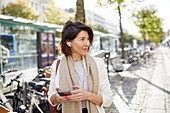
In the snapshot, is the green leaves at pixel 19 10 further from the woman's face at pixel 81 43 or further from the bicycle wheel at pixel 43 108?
the woman's face at pixel 81 43

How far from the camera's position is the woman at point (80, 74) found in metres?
1.69

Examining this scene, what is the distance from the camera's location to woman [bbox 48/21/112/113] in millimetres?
1691

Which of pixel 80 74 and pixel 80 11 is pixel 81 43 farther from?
pixel 80 11

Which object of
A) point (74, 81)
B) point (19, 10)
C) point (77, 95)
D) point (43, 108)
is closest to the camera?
point (77, 95)

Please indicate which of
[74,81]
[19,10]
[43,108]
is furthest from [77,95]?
[19,10]

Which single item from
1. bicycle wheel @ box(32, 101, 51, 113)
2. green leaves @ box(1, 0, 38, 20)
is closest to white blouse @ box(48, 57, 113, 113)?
bicycle wheel @ box(32, 101, 51, 113)

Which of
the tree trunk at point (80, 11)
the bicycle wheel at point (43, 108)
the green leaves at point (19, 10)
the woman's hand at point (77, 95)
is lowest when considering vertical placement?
the bicycle wheel at point (43, 108)

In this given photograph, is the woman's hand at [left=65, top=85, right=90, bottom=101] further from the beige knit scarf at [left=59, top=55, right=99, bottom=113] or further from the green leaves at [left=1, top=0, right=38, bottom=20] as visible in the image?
the green leaves at [left=1, top=0, right=38, bottom=20]

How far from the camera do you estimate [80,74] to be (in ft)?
5.86

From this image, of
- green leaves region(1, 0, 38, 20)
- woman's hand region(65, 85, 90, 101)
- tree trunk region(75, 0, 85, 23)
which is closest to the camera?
woman's hand region(65, 85, 90, 101)

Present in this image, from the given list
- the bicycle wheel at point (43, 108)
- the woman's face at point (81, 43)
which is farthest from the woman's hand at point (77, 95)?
the bicycle wheel at point (43, 108)

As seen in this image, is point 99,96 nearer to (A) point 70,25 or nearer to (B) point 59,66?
(B) point 59,66

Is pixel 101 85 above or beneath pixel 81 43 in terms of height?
beneath

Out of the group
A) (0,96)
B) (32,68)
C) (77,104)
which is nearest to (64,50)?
(77,104)
